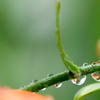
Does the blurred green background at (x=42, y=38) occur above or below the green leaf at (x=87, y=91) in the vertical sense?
below

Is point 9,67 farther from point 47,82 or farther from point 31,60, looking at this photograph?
point 47,82

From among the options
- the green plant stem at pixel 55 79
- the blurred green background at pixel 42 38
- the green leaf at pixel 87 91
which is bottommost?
the blurred green background at pixel 42 38

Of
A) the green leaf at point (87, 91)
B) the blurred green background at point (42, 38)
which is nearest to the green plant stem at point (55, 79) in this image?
the green leaf at point (87, 91)

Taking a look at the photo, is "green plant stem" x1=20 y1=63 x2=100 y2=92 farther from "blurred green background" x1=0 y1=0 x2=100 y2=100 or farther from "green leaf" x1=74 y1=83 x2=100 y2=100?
"blurred green background" x1=0 y1=0 x2=100 y2=100

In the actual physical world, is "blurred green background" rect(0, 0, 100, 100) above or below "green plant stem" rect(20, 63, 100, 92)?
below

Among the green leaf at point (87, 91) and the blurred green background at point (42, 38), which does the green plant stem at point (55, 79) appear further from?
the blurred green background at point (42, 38)

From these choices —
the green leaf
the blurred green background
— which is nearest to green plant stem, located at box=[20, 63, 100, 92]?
the green leaf

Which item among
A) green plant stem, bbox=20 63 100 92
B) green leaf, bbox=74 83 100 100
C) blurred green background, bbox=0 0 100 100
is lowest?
blurred green background, bbox=0 0 100 100

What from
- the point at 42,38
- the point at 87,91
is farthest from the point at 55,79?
the point at 42,38
